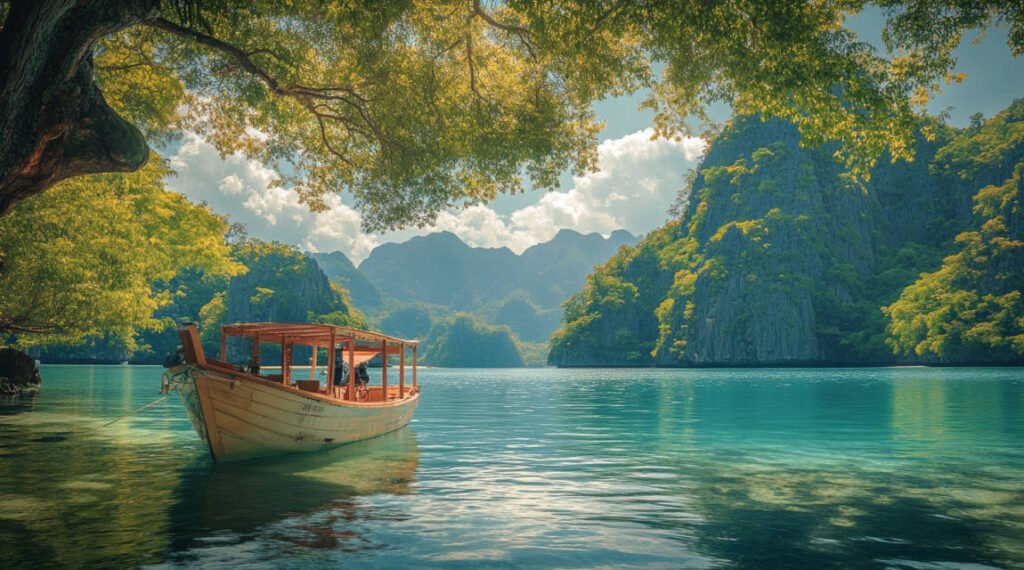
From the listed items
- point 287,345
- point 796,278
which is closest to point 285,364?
point 287,345

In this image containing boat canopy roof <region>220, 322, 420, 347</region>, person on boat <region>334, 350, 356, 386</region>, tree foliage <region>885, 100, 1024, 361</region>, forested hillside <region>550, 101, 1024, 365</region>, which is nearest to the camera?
boat canopy roof <region>220, 322, 420, 347</region>

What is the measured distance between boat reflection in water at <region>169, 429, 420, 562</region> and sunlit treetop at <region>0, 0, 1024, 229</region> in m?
5.83

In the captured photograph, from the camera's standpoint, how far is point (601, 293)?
188500 millimetres

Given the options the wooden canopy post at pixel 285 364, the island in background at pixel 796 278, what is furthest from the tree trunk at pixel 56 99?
the island in background at pixel 796 278

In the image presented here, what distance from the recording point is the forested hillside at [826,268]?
114688 millimetres

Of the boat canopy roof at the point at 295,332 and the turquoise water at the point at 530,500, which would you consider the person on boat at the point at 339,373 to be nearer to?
the boat canopy roof at the point at 295,332

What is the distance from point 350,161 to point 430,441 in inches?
344

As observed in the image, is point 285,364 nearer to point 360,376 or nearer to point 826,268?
point 360,376

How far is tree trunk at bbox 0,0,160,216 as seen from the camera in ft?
30.3

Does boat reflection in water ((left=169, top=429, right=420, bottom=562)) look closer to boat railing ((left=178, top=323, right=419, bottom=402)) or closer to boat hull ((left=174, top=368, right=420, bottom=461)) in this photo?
boat hull ((left=174, top=368, right=420, bottom=461))

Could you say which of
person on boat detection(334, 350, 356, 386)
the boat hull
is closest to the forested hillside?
person on boat detection(334, 350, 356, 386)

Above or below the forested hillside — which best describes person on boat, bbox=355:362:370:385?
below

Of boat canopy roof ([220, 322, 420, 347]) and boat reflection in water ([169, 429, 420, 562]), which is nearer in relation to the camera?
boat reflection in water ([169, 429, 420, 562])

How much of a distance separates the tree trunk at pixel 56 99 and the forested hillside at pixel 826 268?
117 m
